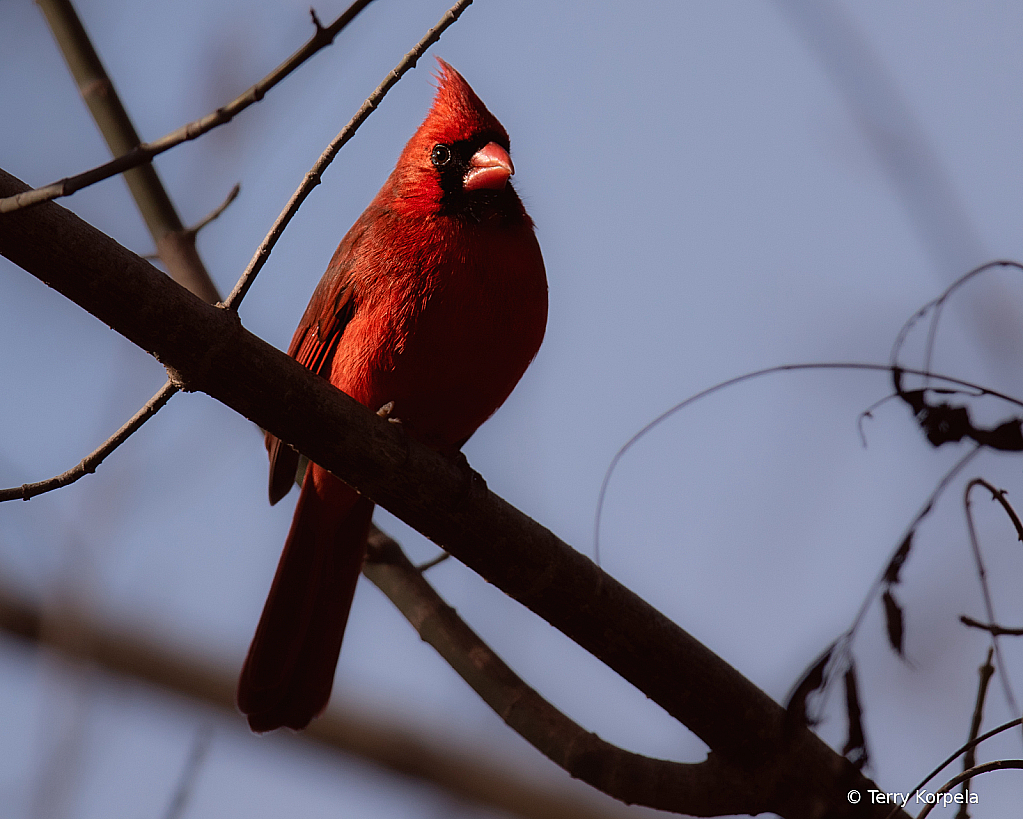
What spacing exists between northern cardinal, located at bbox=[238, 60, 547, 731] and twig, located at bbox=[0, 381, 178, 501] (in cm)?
91

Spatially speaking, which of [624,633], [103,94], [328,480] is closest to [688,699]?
[624,633]

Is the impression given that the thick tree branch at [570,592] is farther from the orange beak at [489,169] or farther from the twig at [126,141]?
the twig at [126,141]

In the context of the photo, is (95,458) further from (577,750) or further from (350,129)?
(577,750)

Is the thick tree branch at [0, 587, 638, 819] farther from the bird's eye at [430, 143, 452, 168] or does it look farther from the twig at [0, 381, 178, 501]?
the bird's eye at [430, 143, 452, 168]

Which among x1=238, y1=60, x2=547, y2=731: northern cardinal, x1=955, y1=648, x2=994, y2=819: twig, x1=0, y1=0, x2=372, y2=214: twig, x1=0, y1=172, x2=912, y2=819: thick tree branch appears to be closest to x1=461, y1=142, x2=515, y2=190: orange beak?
x1=238, y1=60, x2=547, y2=731: northern cardinal

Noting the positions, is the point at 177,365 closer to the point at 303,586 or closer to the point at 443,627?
the point at 443,627

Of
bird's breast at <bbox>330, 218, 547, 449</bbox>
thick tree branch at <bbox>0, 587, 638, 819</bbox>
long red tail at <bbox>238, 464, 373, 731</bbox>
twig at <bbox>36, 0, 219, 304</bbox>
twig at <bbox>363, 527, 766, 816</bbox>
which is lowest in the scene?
thick tree branch at <bbox>0, 587, 638, 819</bbox>

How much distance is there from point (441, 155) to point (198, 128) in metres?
1.75

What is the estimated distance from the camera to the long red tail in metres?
3.06

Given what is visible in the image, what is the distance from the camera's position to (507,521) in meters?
2.34

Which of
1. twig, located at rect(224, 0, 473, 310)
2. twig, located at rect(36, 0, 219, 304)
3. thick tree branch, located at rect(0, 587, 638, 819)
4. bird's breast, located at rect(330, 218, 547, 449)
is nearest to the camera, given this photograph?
twig, located at rect(224, 0, 473, 310)

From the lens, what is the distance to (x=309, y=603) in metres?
3.19

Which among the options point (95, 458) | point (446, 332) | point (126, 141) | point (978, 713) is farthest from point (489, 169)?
point (978, 713)

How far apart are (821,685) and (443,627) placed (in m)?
1.13
